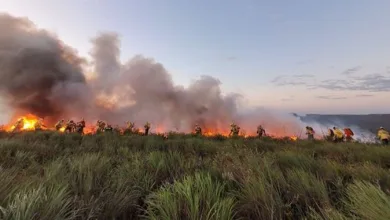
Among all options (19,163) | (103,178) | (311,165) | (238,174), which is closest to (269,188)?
(238,174)

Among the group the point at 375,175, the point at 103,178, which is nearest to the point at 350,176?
the point at 375,175

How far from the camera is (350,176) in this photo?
15.3ft

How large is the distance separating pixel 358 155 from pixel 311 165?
421 cm

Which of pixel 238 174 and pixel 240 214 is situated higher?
pixel 238 174

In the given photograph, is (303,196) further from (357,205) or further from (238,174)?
(238,174)

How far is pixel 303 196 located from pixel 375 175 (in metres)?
1.60

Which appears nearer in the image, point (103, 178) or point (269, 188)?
point (269, 188)

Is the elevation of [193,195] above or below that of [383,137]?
above

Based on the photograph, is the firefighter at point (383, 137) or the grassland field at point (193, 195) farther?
the firefighter at point (383, 137)

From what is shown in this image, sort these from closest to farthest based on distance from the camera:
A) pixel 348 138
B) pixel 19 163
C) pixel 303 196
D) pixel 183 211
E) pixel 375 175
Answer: pixel 183 211 → pixel 303 196 → pixel 375 175 → pixel 19 163 → pixel 348 138

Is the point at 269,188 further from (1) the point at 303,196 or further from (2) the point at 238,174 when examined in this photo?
(2) the point at 238,174

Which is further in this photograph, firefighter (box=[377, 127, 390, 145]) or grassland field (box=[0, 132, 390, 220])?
firefighter (box=[377, 127, 390, 145])

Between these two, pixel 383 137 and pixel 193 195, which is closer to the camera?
pixel 193 195

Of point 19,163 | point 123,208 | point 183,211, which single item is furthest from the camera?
point 19,163
